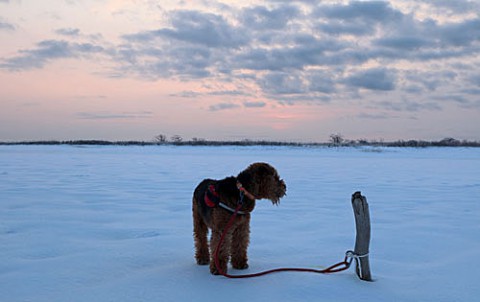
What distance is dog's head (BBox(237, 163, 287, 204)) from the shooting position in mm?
4152

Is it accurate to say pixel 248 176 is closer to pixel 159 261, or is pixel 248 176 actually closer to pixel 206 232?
pixel 206 232

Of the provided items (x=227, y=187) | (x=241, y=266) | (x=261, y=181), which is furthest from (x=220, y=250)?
(x=261, y=181)

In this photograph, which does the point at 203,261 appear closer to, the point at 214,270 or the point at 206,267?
the point at 206,267

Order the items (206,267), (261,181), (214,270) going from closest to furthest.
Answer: (261,181)
(214,270)
(206,267)

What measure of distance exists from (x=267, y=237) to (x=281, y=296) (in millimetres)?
2370

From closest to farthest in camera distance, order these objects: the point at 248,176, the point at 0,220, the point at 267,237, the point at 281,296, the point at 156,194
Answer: the point at 281,296, the point at 248,176, the point at 267,237, the point at 0,220, the point at 156,194

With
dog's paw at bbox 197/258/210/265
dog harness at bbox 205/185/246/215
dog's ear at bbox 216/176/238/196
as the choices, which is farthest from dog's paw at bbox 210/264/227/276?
dog's ear at bbox 216/176/238/196

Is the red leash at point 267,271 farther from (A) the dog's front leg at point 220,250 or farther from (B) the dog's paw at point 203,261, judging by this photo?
(B) the dog's paw at point 203,261

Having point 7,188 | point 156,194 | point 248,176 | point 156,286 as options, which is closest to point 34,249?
point 156,286

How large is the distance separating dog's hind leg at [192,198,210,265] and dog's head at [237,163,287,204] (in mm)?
801

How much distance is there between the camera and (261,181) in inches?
164

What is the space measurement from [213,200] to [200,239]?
0.76m

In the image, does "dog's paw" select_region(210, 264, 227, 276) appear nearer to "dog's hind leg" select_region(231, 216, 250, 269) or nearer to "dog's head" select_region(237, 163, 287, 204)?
"dog's hind leg" select_region(231, 216, 250, 269)

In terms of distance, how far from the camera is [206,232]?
4.82m
